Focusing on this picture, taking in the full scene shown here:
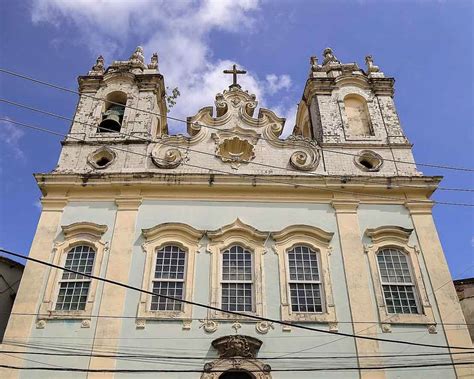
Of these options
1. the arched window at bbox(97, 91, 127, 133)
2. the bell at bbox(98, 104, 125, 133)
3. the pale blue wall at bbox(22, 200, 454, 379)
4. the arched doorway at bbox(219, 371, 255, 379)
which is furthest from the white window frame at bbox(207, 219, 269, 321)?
the bell at bbox(98, 104, 125, 133)

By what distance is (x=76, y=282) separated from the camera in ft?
43.1

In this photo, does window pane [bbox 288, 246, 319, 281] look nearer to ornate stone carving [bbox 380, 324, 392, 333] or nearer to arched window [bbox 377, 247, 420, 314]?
arched window [bbox 377, 247, 420, 314]

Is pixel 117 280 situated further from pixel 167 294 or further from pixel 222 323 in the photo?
pixel 222 323

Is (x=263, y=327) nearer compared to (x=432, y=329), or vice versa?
(x=263, y=327)

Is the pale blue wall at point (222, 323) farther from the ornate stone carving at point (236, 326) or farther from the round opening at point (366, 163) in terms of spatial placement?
the round opening at point (366, 163)

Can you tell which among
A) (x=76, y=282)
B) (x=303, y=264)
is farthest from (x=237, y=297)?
(x=76, y=282)

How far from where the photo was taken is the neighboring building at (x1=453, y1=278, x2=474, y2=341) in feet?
47.5

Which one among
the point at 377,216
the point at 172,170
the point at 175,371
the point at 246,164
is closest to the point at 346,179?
the point at 377,216

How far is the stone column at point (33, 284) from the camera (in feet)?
39.2

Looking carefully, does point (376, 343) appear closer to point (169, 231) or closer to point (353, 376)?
point (353, 376)

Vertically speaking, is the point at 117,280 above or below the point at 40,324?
above

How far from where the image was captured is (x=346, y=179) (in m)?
15.1

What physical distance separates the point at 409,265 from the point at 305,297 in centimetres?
312

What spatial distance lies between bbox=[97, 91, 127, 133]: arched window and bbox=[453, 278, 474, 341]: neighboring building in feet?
40.0
